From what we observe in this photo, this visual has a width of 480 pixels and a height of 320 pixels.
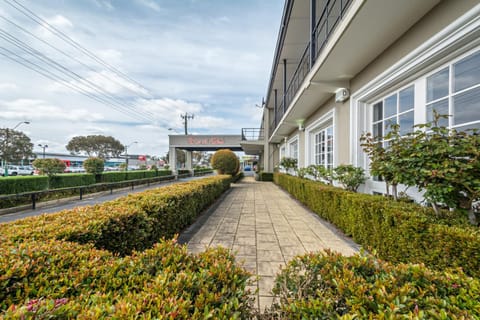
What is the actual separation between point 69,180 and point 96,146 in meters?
48.2

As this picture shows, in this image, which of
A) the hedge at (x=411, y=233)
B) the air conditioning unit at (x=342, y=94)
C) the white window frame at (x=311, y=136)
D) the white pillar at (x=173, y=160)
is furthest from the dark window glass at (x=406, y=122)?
the white pillar at (x=173, y=160)

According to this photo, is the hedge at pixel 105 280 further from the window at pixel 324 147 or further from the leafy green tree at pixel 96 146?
the leafy green tree at pixel 96 146

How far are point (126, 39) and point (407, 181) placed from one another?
1518cm

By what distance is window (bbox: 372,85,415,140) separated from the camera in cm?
375

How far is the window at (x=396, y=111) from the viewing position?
375 cm

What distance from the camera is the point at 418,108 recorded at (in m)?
3.46

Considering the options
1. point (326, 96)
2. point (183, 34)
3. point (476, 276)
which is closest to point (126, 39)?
point (183, 34)

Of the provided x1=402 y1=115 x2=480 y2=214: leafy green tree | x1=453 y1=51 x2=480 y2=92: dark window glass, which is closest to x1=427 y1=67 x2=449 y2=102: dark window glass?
x1=453 y1=51 x2=480 y2=92: dark window glass

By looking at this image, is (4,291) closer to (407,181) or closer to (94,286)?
(94,286)

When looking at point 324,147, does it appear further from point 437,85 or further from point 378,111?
point 437,85

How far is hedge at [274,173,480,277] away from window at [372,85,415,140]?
56.4 inches

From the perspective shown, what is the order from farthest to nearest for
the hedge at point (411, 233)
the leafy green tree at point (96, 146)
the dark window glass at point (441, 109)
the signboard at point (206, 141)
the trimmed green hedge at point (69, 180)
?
the leafy green tree at point (96, 146), the signboard at point (206, 141), the trimmed green hedge at point (69, 180), the dark window glass at point (441, 109), the hedge at point (411, 233)

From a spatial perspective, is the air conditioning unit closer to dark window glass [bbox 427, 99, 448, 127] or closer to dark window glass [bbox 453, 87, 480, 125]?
dark window glass [bbox 427, 99, 448, 127]

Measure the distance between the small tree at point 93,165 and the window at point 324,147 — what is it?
14897mm
